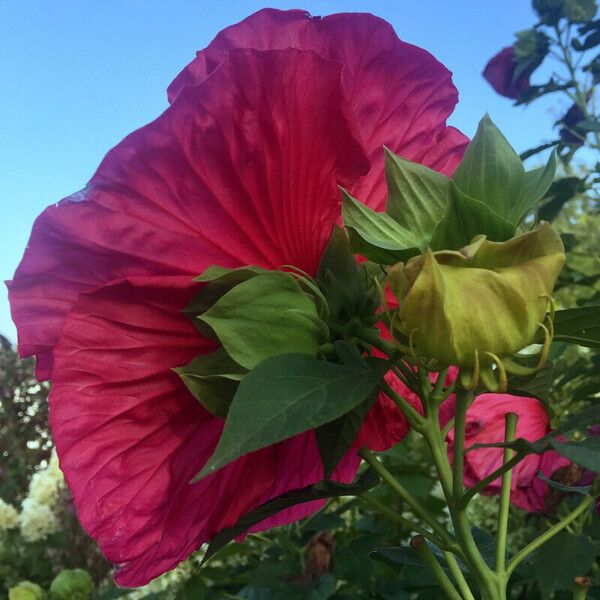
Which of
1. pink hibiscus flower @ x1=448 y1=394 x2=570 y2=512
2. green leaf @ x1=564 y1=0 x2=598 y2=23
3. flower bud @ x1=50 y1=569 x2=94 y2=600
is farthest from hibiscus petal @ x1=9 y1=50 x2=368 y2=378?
green leaf @ x1=564 y1=0 x2=598 y2=23

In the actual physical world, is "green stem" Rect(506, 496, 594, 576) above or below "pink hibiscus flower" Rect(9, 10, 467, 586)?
below

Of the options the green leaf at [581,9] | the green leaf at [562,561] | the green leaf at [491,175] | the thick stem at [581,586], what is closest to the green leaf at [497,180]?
the green leaf at [491,175]

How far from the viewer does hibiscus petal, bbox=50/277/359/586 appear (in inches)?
15.9

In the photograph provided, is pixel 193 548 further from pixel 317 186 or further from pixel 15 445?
pixel 15 445

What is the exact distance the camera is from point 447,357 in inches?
12.3

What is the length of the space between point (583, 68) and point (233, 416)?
1.66 m

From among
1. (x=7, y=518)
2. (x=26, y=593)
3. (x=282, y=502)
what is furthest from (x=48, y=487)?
(x=282, y=502)

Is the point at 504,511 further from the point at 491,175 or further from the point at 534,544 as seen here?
the point at 491,175

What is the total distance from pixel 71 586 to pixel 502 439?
2.97 feet

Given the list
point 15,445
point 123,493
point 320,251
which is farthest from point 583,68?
point 15,445

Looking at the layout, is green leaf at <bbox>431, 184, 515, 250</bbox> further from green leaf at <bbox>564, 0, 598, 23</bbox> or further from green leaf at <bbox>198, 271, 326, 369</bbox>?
green leaf at <bbox>564, 0, 598, 23</bbox>

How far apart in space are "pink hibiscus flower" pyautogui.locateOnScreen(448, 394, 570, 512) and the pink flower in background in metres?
1.18

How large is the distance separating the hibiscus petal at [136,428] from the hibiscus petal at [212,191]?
2 centimetres

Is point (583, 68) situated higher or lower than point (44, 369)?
higher
